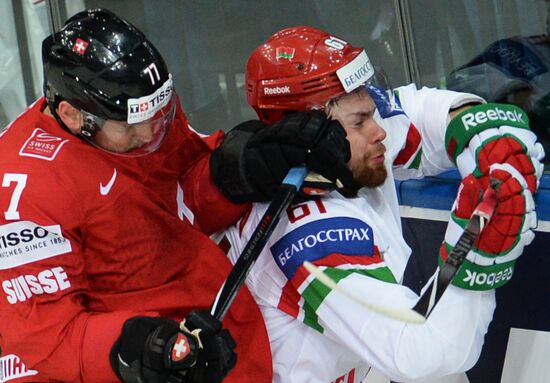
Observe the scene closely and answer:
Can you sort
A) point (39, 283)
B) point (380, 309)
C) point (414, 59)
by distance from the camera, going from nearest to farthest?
point (380, 309) → point (39, 283) → point (414, 59)

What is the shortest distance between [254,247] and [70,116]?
16.9 inches

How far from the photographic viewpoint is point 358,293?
1895mm

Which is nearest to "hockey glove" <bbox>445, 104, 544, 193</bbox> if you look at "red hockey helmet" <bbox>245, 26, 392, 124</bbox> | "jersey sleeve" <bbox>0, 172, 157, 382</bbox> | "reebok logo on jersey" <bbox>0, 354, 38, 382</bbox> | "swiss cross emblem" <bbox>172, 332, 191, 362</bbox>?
"red hockey helmet" <bbox>245, 26, 392, 124</bbox>

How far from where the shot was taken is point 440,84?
117 inches

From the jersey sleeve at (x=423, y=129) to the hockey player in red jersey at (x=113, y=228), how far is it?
39 cm

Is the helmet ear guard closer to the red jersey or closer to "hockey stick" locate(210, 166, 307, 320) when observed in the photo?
the red jersey

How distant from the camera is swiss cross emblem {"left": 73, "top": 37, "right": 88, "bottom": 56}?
194 cm

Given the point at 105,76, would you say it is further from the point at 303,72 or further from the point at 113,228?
the point at 303,72

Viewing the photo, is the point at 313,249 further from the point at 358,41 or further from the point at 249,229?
the point at 358,41

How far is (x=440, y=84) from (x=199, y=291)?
121 centimetres

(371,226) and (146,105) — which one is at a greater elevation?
(146,105)

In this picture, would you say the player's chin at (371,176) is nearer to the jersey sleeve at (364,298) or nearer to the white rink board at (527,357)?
the jersey sleeve at (364,298)

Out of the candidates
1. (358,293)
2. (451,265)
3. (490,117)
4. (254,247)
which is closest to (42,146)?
(254,247)

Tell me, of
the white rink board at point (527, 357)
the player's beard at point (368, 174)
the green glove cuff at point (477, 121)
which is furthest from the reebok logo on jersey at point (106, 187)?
the white rink board at point (527, 357)
